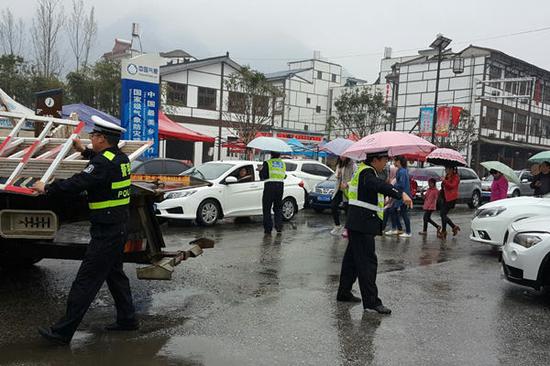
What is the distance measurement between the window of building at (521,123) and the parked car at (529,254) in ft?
144

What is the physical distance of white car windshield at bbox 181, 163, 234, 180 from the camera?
12.2m

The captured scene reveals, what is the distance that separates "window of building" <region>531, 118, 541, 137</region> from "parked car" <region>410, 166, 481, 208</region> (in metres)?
32.6

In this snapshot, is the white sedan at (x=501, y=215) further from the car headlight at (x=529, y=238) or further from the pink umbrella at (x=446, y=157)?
the car headlight at (x=529, y=238)

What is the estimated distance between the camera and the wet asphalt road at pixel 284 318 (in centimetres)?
433

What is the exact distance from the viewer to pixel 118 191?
4.48 metres

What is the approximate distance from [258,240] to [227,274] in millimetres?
2947

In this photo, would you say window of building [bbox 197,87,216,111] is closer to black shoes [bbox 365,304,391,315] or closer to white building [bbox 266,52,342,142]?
white building [bbox 266,52,342,142]

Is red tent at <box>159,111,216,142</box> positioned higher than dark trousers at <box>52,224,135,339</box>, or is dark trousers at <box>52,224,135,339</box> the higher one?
red tent at <box>159,111,216,142</box>

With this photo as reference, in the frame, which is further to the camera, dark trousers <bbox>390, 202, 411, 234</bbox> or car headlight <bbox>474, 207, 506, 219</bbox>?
dark trousers <bbox>390, 202, 411, 234</bbox>

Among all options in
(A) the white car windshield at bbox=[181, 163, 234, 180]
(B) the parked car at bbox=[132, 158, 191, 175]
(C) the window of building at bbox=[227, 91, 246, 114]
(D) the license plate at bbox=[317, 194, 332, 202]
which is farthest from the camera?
(C) the window of building at bbox=[227, 91, 246, 114]

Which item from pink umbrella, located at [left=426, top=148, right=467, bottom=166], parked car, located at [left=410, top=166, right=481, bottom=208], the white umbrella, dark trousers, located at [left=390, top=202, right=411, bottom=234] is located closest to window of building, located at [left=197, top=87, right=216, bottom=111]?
parked car, located at [left=410, top=166, right=481, bottom=208]

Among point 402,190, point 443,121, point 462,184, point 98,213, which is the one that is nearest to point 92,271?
point 98,213

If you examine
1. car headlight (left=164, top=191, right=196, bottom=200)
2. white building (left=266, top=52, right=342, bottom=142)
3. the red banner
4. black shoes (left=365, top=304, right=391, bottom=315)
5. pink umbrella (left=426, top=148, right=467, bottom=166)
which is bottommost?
black shoes (left=365, top=304, right=391, bottom=315)

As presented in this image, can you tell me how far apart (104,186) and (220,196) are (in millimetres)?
7325
